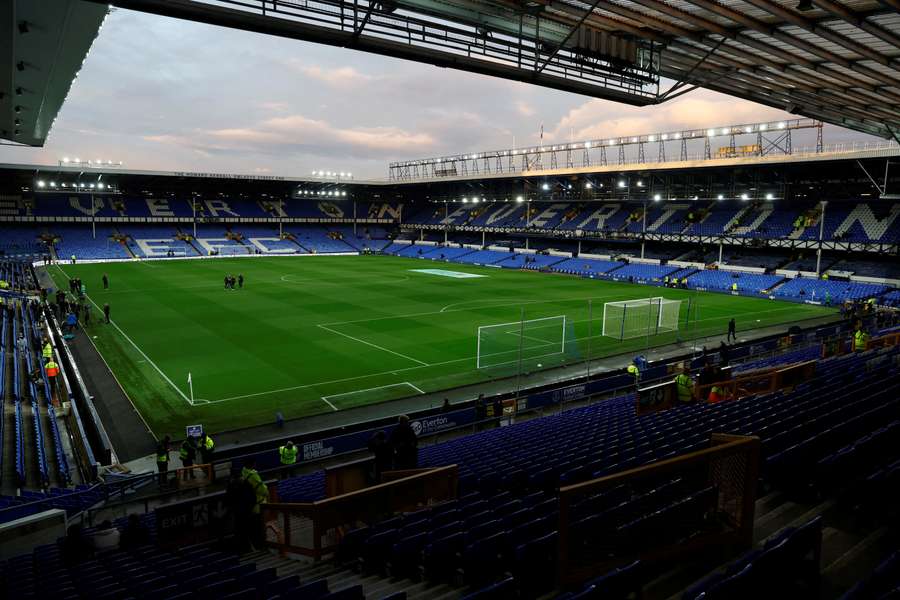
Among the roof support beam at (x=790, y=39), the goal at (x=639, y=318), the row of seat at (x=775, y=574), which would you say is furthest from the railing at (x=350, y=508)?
the goal at (x=639, y=318)

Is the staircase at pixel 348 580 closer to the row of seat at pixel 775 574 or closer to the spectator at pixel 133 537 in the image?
the spectator at pixel 133 537

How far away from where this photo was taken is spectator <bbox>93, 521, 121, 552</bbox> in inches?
330

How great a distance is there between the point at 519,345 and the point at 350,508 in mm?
19252

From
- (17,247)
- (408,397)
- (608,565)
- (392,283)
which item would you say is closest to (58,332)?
(408,397)

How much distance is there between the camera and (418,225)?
316ft

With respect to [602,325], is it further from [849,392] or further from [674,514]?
[674,514]

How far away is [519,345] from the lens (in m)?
25.8

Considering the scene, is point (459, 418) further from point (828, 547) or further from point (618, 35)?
point (828, 547)

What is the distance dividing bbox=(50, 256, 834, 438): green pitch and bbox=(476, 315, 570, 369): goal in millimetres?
503

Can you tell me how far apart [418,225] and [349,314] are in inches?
2458

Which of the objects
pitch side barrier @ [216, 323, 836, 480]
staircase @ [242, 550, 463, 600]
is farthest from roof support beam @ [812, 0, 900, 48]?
pitch side barrier @ [216, 323, 836, 480]

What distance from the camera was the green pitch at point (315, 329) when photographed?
68.7 ft

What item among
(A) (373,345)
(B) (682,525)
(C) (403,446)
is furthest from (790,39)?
(A) (373,345)

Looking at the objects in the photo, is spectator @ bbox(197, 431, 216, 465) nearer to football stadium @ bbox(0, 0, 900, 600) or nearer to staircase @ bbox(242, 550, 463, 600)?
football stadium @ bbox(0, 0, 900, 600)
